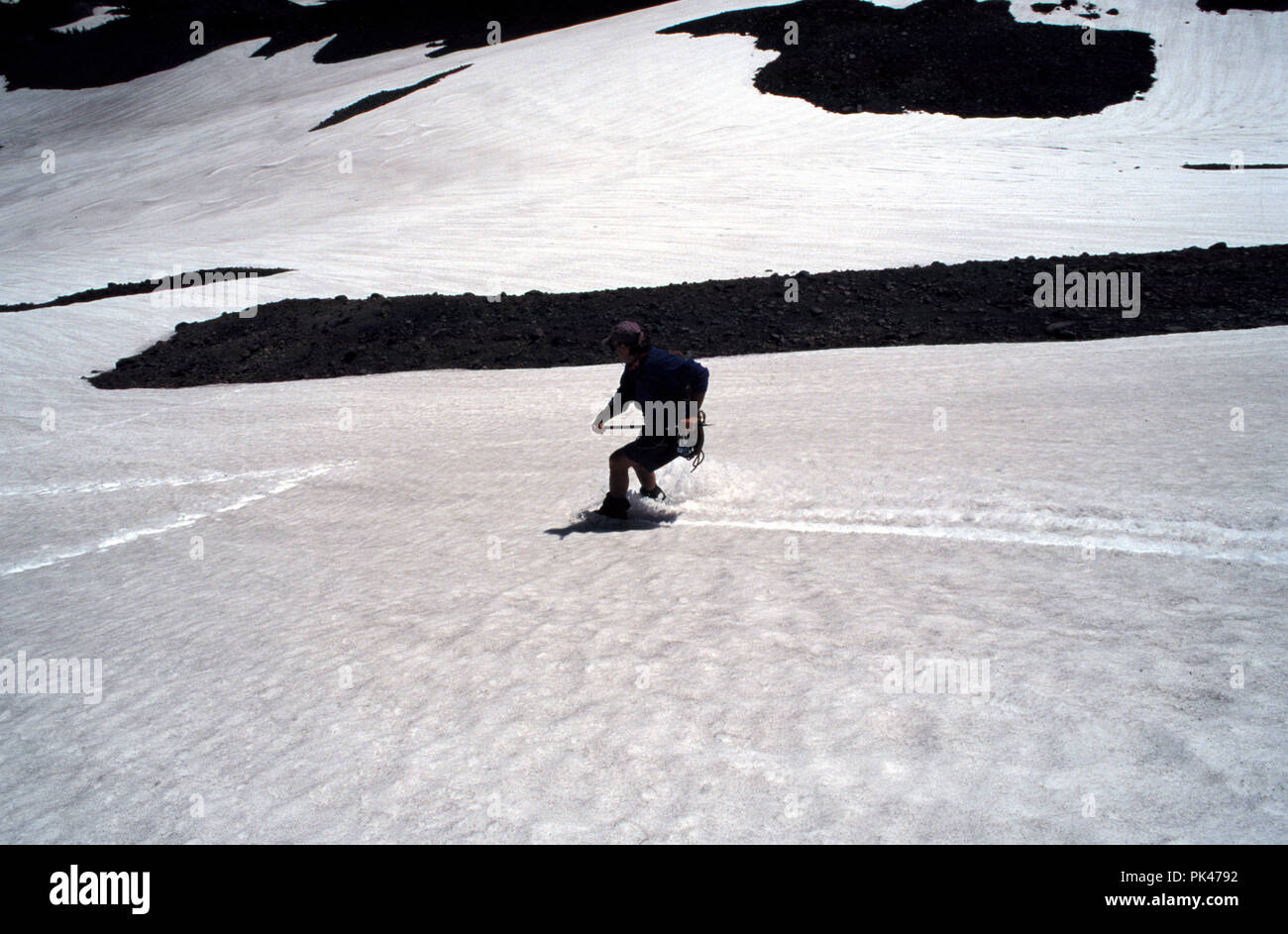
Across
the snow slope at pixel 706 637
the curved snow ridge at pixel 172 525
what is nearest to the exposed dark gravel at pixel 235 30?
the curved snow ridge at pixel 172 525

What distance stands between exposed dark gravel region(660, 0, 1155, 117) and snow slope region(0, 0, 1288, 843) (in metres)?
16.6

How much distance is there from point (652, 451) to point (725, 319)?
376 inches

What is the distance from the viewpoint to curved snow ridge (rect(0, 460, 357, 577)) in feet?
27.0

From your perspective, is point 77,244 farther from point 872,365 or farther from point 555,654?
point 555,654

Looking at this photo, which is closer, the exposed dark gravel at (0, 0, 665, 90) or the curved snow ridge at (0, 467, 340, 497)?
the curved snow ridge at (0, 467, 340, 497)

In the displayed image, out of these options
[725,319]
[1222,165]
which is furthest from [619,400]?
[1222,165]

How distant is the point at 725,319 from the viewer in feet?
53.8

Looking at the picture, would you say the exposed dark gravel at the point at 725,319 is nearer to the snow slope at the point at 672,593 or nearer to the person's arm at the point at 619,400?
the snow slope at the point at 672,593

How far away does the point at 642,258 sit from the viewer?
21.0m

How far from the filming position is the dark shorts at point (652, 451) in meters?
7.32

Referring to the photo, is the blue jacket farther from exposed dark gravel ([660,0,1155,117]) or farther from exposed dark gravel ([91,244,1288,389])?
exposed dark gravel ([660,0,1155,117])

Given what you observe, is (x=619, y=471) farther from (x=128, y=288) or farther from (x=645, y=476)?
(x=128, y=288)

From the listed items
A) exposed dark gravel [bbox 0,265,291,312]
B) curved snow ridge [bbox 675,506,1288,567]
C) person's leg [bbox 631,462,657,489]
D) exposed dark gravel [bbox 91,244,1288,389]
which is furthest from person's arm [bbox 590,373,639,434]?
exposed dark gravel [bbox 0,265,291,312]
